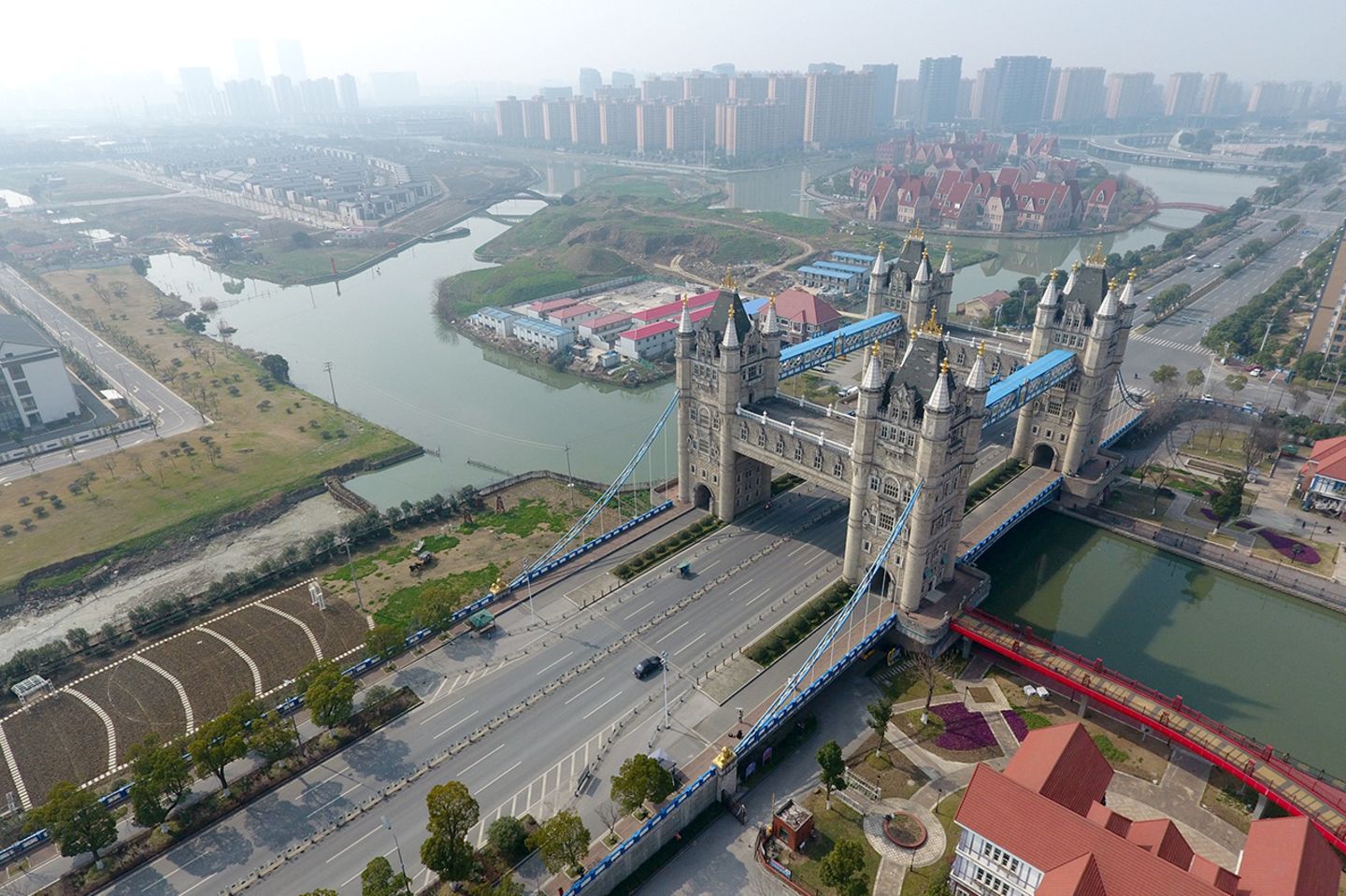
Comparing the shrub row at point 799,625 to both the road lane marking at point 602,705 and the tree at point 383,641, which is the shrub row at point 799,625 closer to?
the road lane marking at point 602,705

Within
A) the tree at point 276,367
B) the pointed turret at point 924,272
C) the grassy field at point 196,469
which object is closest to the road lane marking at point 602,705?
the grassy field at point 196,469

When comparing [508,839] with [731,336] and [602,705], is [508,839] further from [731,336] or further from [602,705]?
[731,336]

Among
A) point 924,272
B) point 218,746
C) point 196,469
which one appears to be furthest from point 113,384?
point 924,272

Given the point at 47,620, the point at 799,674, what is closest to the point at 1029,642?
the point at 799,674

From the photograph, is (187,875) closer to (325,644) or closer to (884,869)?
(325,644)

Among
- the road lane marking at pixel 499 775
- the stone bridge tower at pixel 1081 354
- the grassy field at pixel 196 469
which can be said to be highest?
the stone bridge tower at pixel 1081 354

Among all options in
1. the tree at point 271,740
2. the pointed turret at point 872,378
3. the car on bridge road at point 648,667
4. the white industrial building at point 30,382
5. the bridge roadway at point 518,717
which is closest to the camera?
the bridge roadway at point 518,717
